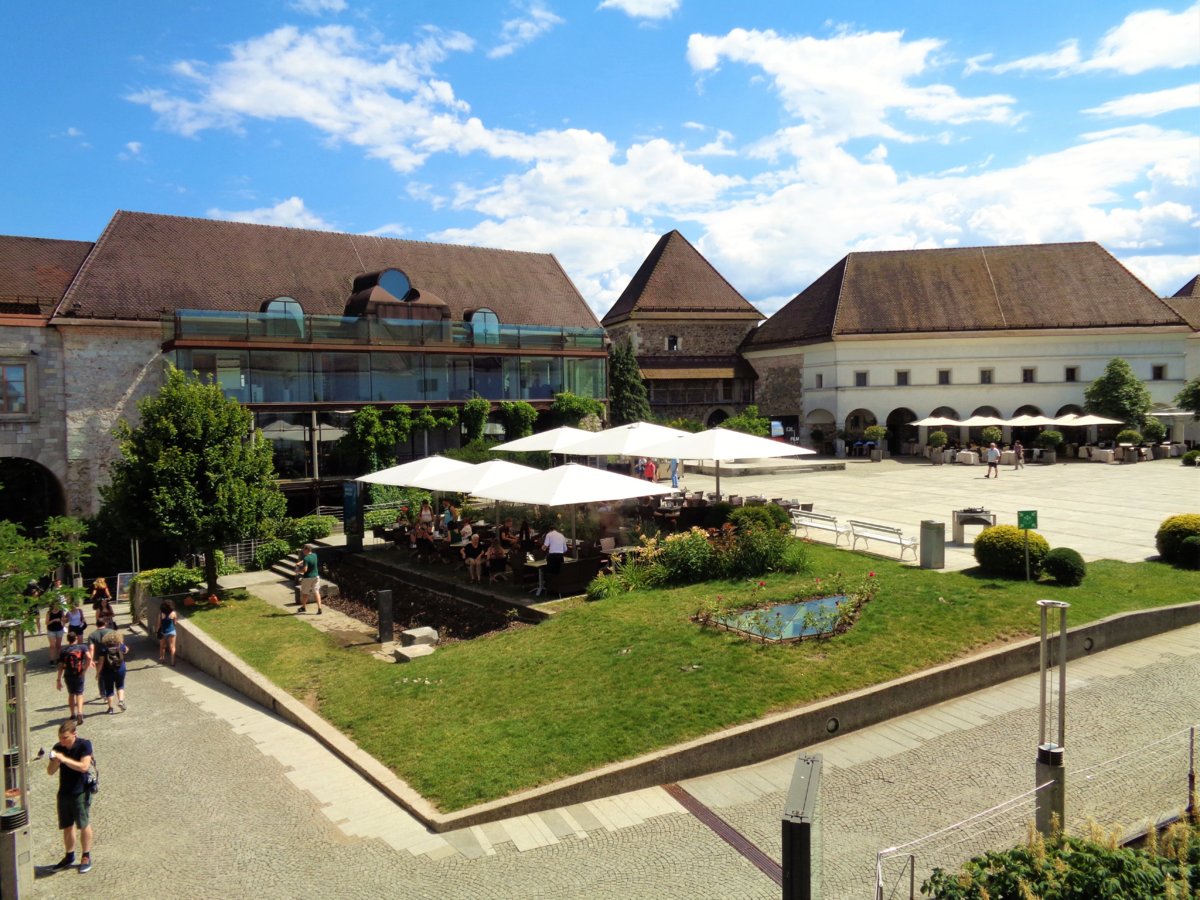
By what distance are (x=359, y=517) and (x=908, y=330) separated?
35.6m

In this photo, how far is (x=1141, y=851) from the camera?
20.1ft

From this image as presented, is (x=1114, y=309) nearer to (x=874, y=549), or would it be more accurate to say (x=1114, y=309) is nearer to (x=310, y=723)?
(x=874, y=549)

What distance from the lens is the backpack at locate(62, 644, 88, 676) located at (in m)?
12.5

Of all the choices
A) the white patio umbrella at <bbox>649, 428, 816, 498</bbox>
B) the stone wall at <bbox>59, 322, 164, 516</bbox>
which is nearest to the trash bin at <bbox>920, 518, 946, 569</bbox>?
the white patio umbrella at <bbox>649, 428, 816, 498</bbox>

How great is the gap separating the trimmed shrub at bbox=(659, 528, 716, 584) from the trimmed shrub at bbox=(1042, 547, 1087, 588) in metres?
5.86

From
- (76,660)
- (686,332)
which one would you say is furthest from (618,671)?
(686,332)

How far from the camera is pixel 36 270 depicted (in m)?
32.9

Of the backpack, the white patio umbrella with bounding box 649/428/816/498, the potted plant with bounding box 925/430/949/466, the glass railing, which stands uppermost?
the glass railing

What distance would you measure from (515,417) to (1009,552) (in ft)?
76.3

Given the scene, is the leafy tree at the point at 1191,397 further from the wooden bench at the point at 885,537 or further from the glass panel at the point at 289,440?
the glass panel at the point at 289,440

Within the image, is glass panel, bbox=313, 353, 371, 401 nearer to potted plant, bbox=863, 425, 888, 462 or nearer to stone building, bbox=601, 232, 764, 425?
stone building, bbox=601, 232, 764, 425

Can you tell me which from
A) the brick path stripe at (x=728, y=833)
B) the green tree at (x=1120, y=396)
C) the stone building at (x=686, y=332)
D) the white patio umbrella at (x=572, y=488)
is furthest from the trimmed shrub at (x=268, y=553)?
the green tree at (x=1120, y=396)

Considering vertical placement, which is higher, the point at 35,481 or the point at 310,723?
the point at 35,481

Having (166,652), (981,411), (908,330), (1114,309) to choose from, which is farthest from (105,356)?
(1114,309)
